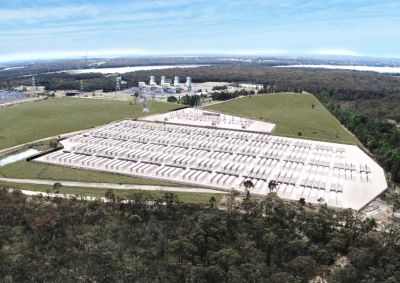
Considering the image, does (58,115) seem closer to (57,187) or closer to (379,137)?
(57,187)

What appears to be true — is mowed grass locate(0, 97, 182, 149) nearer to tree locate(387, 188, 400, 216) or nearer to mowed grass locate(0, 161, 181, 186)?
mowed grass locate(0, 161, 181, 186)

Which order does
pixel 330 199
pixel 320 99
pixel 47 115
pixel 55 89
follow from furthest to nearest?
pixel 55 89
pixel 320 99
pixel 47 115
pixel 330 199

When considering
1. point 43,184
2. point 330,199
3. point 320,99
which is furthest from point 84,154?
point 320,99

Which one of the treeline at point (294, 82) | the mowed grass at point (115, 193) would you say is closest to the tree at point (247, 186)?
the mowed grass at point (115, 193)

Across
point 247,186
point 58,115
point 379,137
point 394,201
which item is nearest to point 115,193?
point 247,186

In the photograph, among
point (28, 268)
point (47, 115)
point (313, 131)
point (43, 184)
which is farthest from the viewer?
point (47, 115)

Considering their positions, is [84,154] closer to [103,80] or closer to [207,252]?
[207,252]
